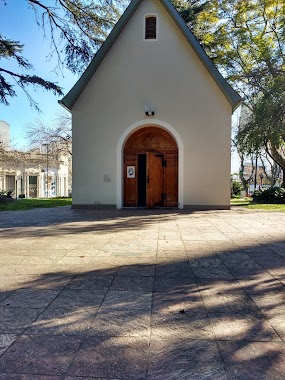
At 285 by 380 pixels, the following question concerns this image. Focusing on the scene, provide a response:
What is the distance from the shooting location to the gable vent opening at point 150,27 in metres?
13.3

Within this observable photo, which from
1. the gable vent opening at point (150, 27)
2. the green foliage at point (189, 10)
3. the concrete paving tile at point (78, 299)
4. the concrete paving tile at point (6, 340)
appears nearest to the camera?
the concrete paving tile at point (6, 340)

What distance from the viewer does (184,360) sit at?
88.5 inches

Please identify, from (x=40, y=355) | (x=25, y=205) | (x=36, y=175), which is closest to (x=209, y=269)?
(x=40, y=355)

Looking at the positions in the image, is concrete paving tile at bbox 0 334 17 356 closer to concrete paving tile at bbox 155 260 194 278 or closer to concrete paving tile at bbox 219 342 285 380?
concrete paving tile at bbox 219 342 285 380

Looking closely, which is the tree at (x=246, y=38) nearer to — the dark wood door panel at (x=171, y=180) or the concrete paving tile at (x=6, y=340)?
the dark wood door panel at (x=171, y=180)

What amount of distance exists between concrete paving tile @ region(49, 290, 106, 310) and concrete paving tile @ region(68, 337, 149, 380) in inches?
26.4

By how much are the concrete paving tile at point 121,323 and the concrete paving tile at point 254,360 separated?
2.17ft

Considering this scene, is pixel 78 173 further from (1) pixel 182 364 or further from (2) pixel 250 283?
(1) pixel 182 364

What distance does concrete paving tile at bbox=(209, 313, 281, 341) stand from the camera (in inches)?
101

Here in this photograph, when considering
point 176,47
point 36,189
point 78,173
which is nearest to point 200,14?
point 176,47

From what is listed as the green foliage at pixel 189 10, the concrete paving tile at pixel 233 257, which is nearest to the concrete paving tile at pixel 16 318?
the concrete paving tile at pixel 233 257

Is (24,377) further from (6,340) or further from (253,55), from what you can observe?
(253,55)

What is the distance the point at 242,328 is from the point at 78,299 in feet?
5.31

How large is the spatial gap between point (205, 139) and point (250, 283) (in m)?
9.67
